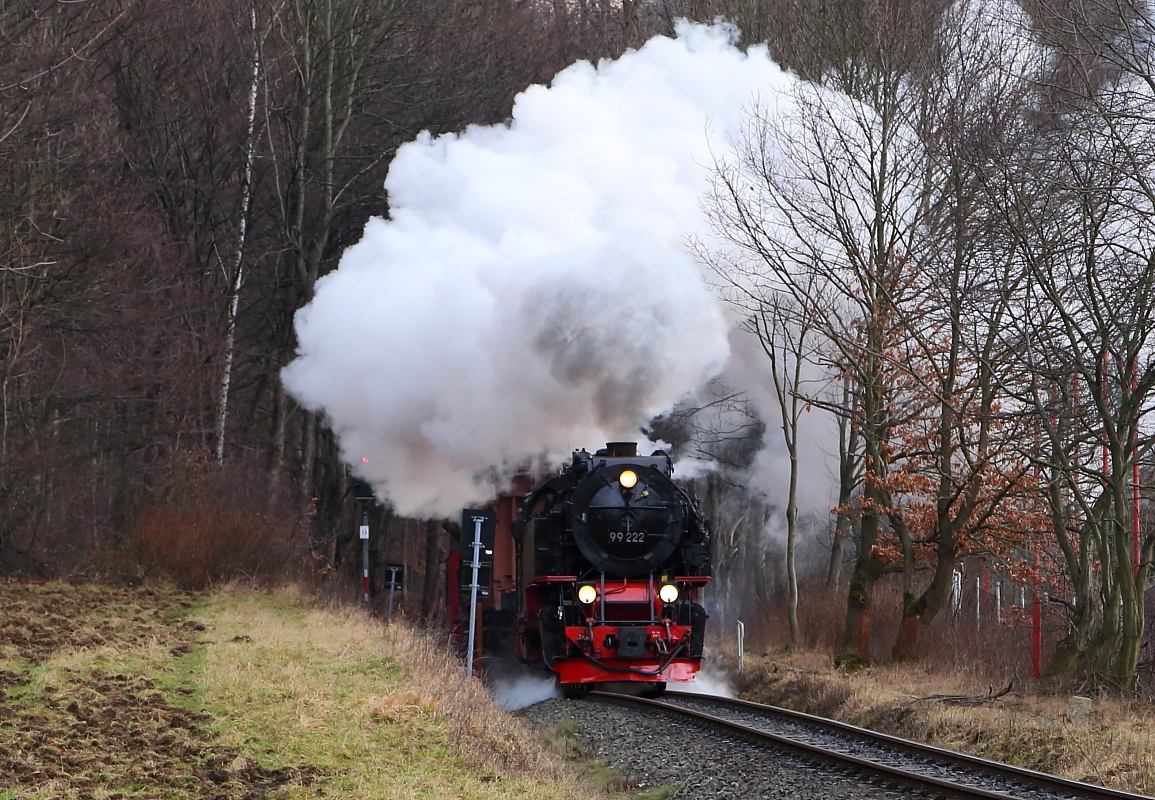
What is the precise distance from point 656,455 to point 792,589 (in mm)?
7212

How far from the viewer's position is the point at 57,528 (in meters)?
23.8

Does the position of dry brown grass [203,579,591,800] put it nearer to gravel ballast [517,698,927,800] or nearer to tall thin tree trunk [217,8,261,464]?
gravel ballast [517,698,927,800]

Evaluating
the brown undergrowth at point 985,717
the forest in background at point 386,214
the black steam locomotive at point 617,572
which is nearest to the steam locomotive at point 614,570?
the black steam locomotive at point 617,572

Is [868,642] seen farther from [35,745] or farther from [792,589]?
[35,745]

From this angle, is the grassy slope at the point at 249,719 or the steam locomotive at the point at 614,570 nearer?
the grassy slope at the point at 249,719

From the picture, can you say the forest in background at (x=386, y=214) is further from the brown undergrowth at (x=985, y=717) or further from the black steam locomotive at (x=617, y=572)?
the black steam locomotive at (x=617, y=572)

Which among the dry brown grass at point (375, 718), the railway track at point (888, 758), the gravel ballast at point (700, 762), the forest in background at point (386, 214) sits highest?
the forest in background at point (386, 214)

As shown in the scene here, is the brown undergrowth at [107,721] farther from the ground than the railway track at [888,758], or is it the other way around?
the brown undergrowth at [107,721]

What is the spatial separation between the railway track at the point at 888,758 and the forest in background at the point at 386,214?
11.6ft

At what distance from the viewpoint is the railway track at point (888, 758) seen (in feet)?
29.4

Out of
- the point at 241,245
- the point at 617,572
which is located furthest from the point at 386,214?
the point at 617,572

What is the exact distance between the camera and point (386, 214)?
28.4 m

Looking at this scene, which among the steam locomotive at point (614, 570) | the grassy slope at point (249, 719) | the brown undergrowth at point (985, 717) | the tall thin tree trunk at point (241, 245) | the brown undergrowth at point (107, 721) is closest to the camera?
the brown undergrowth at point (107, 721)

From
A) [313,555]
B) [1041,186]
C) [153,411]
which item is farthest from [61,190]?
[1041,186]
